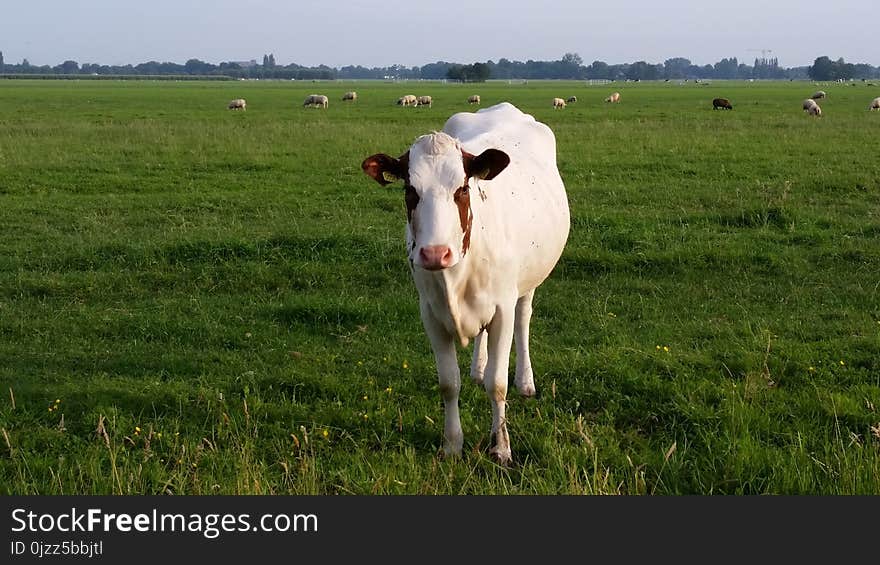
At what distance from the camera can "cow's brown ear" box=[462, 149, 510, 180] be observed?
15.8 feet

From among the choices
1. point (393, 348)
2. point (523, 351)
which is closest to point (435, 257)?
point (523, 351)

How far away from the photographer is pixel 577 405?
5.82m

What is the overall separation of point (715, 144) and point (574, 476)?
18.9 m

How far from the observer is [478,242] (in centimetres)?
514

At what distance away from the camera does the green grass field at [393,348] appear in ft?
16.1

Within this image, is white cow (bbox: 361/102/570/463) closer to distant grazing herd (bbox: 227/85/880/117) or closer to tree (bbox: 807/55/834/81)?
distant grazing herd (bbox: 227/85/880/117)

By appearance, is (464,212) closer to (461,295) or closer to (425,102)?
(461,295)

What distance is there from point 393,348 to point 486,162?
2.80 metres

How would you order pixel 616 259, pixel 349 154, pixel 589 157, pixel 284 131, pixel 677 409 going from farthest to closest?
1. pixel 284 131
2. pixel 349 154
3. pixel 589 157
4. pixel 616 259
5. pixel 677 409

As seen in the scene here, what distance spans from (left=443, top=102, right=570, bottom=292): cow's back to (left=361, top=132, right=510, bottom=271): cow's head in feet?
1.19

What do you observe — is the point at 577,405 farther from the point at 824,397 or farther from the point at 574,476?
the point at 824,397

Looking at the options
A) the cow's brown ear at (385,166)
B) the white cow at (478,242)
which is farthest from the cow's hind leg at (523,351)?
the cow's brown ear at (385,166)

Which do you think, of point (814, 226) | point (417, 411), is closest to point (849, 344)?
point (417, 411)

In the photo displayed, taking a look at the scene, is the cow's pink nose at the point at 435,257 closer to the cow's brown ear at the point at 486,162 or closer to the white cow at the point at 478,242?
the white cow at the point at 478,242
